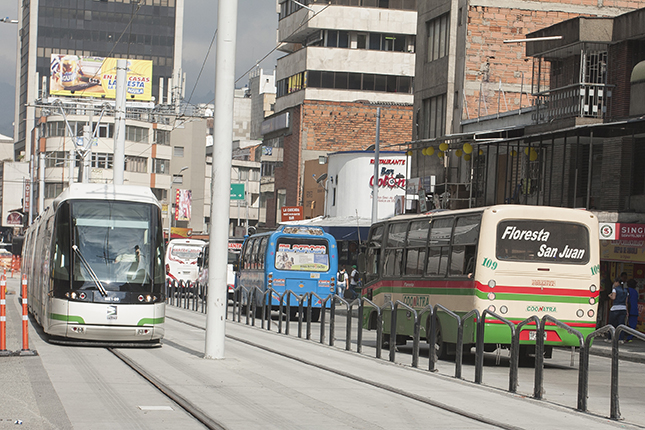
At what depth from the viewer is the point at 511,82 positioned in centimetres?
3916

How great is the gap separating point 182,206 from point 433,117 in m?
56.0

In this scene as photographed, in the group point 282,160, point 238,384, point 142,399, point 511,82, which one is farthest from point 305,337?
point 282,160

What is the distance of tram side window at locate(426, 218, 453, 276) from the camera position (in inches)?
710

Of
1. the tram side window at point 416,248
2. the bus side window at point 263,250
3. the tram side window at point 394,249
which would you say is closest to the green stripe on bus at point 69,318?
the tram side window at point 416,248

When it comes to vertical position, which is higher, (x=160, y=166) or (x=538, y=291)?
(x=160, y=166)

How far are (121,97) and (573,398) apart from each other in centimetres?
2502

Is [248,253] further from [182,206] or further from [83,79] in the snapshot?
[83,79]

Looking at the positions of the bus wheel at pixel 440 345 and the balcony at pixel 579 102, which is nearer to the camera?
the bus wheel at pixel 440 345

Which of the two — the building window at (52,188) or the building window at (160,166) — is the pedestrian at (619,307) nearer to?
the building window at (160,166)

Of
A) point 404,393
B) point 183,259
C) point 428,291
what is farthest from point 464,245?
point 183,259

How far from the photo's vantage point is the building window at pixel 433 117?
131 feet

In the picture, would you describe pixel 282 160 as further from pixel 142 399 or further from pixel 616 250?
pixel 142 399

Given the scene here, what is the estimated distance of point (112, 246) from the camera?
16484 millimetres

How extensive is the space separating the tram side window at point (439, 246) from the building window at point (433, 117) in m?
21.3
